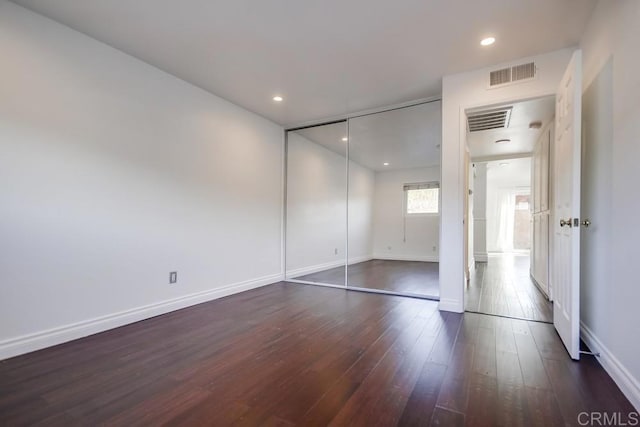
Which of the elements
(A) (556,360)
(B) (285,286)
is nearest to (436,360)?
(A) (556,360)

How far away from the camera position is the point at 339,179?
5.90 m

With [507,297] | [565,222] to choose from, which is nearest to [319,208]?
[507,297]

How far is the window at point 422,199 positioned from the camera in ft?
20.1

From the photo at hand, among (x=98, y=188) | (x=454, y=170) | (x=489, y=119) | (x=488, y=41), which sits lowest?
(x=98, y=188)

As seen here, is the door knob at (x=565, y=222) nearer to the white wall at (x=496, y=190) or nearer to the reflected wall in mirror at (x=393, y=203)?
the reflected wall in mirror at (x=393, y=203)

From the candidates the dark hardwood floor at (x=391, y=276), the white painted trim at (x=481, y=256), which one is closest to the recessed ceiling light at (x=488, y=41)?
the dark hardwood floor at (x=391, y=276)

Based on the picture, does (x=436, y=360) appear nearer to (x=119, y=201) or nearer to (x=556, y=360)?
(x=556, y=360)

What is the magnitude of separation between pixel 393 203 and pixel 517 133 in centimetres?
292

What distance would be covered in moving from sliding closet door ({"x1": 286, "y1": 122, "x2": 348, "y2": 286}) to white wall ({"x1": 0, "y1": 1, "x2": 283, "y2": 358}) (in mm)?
1304

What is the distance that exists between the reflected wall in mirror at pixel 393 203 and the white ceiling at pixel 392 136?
0.01m

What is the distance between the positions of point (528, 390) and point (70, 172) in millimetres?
3451

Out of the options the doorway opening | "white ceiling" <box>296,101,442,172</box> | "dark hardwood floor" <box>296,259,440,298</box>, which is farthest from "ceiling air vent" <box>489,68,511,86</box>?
"dark hardwood floor" <box>296,259,440,298</box>

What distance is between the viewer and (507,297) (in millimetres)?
3709

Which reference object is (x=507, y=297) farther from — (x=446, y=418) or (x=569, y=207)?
(x=446, y=418)
